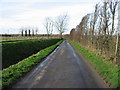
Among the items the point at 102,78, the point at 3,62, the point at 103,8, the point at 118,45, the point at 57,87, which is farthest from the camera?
the point at 103,8

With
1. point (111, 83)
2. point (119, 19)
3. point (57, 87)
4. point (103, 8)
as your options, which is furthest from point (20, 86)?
point (103, 8)

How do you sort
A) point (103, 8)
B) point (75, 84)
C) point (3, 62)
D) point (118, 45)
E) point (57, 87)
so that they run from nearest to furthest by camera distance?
point (57, 87) → point (75, 84) → point (118, 45) → point (3, 62) → point (103, 8)

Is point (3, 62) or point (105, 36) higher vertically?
point (105, 36)

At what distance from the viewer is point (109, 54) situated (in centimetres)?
1263

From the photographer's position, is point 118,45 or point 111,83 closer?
point 111,83

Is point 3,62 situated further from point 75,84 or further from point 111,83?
point 111,83

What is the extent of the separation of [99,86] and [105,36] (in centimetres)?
934

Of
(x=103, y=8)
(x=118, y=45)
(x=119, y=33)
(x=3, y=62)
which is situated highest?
(x=103, y=8)

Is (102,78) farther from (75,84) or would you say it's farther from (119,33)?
(119,33)

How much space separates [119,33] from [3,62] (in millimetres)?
10291

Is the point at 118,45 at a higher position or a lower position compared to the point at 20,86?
higher

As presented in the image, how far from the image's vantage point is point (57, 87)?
6215 mm

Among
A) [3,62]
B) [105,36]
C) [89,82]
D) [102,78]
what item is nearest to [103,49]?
[105,36]

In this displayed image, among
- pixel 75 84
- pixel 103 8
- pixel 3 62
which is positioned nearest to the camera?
pixel 75 84
